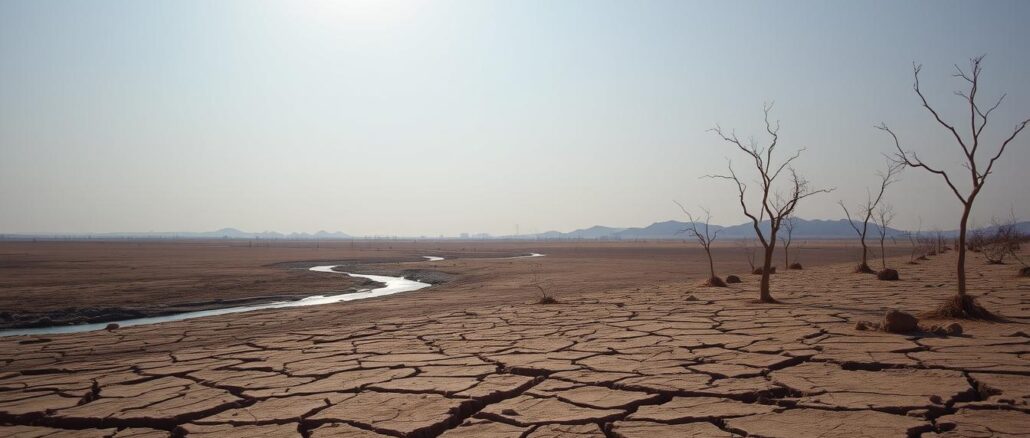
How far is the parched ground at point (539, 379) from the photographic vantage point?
142 inches

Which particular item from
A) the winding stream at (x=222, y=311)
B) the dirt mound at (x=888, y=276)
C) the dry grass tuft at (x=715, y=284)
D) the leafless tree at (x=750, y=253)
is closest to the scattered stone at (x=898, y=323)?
the dry grass tuft at (x=715, y=284)

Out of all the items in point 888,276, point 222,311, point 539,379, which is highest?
point 888,276

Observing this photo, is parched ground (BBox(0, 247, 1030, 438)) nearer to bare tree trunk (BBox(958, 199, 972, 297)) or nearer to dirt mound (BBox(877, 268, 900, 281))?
bare tree trunk (BBox(958, 199, 972, 297))

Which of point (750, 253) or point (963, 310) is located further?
point (750, 253)

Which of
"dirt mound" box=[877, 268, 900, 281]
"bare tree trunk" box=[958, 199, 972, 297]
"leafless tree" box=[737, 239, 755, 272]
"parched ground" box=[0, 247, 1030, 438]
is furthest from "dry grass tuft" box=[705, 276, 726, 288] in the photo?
"bare tree trunk" box=[958, 199, 972, 297]

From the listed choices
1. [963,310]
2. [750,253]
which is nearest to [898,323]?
[963,310]

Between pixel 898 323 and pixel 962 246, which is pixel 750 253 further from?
pixel 898 323

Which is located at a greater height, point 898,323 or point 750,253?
point 898,323

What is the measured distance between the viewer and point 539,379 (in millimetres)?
4742

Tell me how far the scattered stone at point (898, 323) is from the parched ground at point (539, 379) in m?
0.20

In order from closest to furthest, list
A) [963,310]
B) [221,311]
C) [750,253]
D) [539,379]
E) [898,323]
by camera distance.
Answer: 1. [539,379]
2. [898,323]
3. [963,310]
4. [221,311]
5. [750,253]

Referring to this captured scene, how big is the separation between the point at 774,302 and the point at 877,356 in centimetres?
458

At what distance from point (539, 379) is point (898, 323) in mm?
3923

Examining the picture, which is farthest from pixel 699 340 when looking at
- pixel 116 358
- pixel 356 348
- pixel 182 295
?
pixel 182 295
